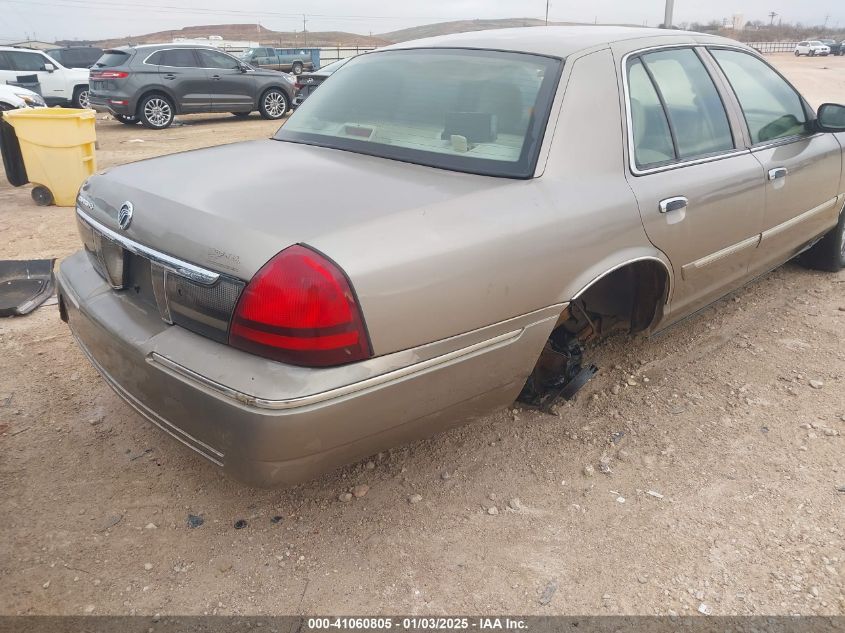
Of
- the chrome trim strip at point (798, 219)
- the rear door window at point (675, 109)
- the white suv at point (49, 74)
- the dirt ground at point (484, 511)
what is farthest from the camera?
the white suv at point (49, 74)

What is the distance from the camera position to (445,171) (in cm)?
232

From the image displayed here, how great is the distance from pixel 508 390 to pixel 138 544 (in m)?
1.34

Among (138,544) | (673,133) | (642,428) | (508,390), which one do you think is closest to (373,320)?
(508,390)

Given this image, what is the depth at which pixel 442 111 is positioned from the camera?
2.60 metres

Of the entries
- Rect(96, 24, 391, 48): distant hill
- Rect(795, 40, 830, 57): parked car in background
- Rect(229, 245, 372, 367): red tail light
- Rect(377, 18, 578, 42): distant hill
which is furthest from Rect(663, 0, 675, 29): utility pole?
Rect(96, 24, 391, 48): distant hill

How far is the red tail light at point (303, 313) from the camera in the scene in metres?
1.77

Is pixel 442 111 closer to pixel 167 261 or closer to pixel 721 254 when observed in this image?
pixel 167 261

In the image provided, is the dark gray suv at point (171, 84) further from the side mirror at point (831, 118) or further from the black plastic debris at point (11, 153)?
the side mirror at point (831, 118)

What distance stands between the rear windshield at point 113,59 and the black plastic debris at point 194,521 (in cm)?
1274

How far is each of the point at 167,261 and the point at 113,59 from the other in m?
13.0

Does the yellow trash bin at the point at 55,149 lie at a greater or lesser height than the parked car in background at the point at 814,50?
lesser

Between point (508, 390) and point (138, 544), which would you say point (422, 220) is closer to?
point (508, 390)

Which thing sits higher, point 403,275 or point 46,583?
point 403,275

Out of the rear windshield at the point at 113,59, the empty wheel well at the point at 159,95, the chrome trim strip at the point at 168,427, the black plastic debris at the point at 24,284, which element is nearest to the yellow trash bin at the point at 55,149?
the black plastic debris at the point at 24,284
